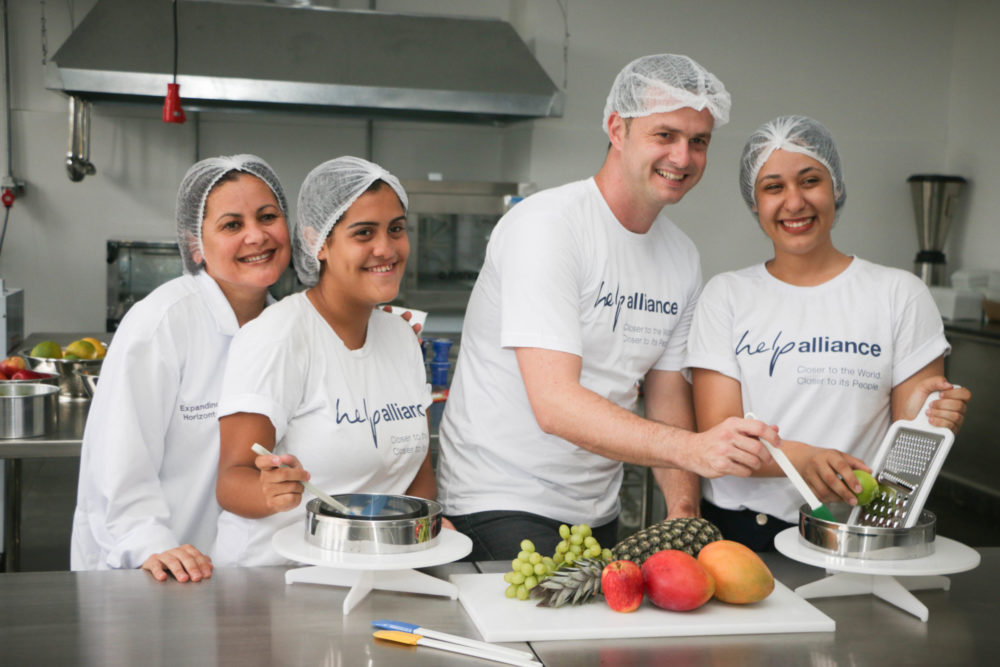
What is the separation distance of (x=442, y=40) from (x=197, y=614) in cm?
392

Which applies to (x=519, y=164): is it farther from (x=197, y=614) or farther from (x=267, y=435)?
(x=197, y=614)

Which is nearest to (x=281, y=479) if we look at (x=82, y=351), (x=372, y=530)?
(x=372, y=530)

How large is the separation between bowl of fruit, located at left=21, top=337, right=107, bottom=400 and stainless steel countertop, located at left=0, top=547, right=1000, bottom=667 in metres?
1.79

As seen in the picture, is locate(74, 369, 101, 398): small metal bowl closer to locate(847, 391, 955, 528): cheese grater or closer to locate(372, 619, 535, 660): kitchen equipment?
locate(372, 619, 535, 660): kitchen equipment

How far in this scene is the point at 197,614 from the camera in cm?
146

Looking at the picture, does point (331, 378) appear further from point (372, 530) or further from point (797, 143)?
point (797, 143)

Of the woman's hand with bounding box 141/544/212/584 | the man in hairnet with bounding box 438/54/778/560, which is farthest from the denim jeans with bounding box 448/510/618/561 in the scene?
the woman's hand with bounding box 141/544/212/584

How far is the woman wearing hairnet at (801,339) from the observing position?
211 cm

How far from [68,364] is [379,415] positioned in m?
1.81

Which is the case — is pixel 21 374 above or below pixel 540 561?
above

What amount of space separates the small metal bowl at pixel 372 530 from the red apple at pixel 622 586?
0.91 feet

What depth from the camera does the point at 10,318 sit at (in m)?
4.17

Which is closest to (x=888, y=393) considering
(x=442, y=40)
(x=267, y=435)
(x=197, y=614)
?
(x=267, y=435)

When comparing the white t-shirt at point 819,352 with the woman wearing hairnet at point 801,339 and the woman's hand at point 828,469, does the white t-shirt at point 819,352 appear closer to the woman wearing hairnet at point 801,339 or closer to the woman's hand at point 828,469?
the woman wearing hairnet at point 801,339
